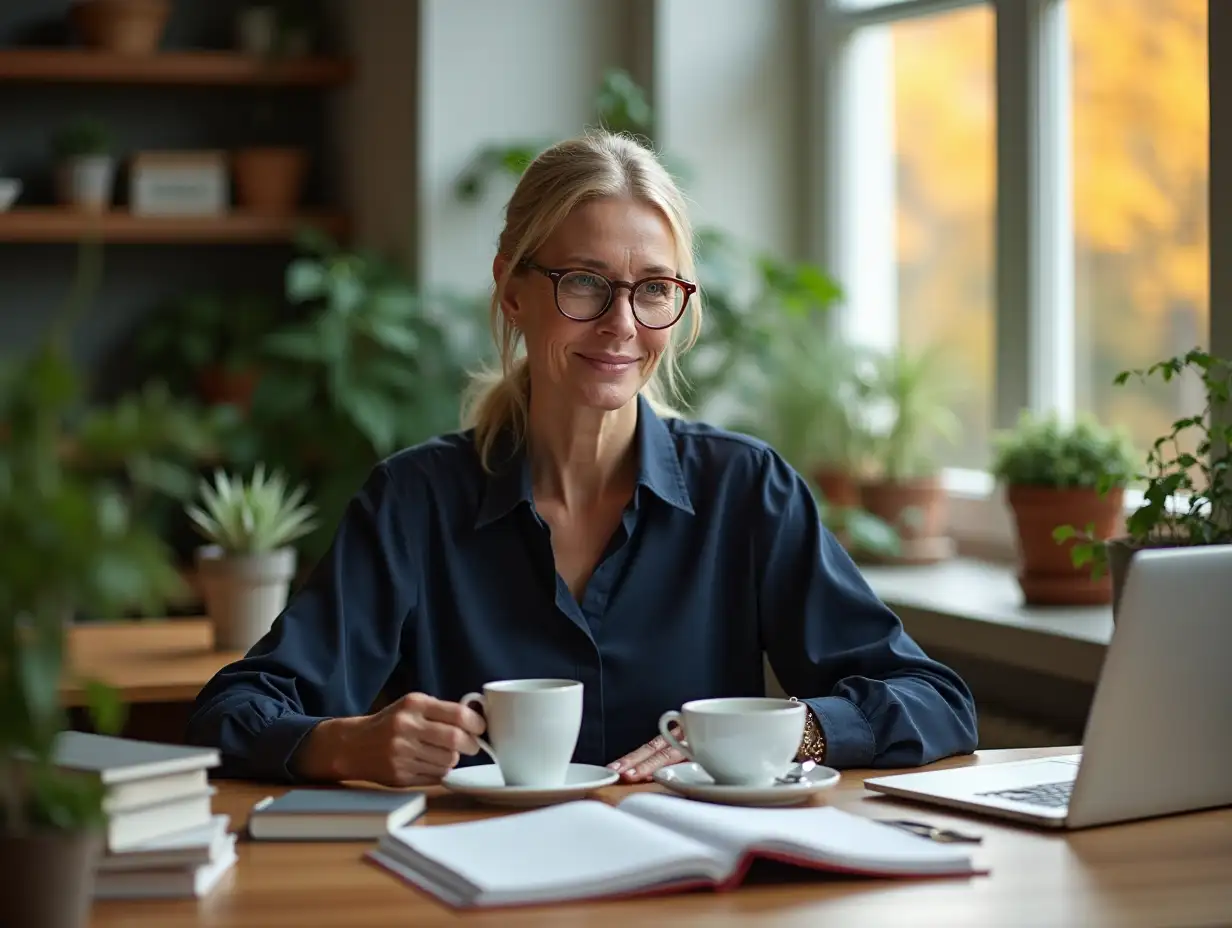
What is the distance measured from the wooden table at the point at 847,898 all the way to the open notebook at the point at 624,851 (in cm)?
1

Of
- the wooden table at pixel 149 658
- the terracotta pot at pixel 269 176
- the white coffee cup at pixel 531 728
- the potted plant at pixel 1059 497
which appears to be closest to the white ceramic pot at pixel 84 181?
the terracotta pot at pixel 269 176

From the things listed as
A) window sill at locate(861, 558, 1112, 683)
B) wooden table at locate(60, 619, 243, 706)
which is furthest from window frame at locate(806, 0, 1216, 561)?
wooden table at locate(60, 619, 243, 706)

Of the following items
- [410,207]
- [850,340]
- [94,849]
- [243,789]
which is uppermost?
[410,207]

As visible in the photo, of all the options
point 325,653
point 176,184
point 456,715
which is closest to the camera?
point 456,715

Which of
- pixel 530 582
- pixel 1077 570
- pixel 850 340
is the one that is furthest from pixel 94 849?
pixel 850 340

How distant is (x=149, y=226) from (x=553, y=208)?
104 inches

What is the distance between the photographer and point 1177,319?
3084mm

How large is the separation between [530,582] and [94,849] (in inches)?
40.4

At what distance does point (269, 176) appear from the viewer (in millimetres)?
4645

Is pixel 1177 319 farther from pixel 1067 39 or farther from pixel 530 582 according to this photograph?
pixel 530 582

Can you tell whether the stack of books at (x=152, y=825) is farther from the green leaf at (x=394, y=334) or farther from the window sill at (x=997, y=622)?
the green leaf at (x=394, y=334)

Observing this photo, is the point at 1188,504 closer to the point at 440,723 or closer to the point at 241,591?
the point at 440,723

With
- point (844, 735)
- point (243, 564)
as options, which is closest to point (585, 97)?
point (243, 564)

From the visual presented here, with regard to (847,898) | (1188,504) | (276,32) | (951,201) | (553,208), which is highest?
(276,32)
